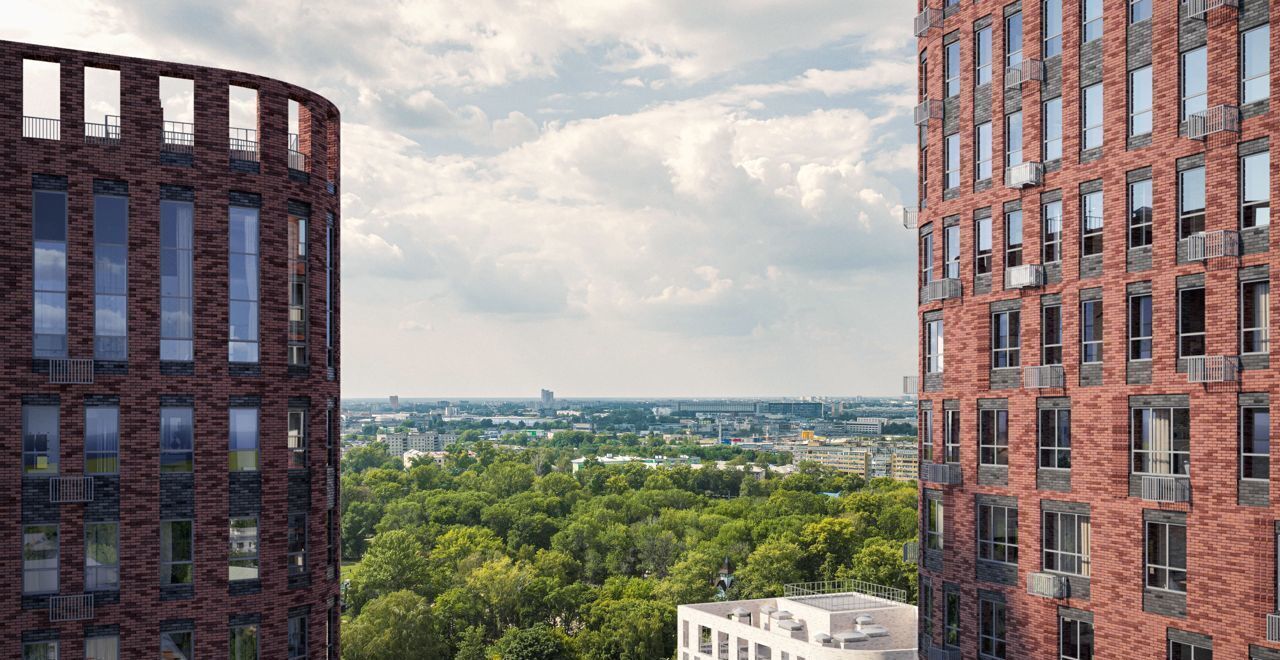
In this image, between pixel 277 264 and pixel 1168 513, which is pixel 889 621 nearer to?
pixel 1168 513

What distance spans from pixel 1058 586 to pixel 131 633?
106 ft

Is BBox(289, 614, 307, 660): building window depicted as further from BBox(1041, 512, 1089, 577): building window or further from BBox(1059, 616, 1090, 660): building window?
BBox(1059, 616, 1090, 660): building window

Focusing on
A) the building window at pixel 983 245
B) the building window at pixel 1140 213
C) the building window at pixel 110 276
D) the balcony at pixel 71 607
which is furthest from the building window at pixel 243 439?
the building window at pixel 1140 213

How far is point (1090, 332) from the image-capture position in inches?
1567

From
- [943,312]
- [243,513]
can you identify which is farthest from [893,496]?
[243,513]

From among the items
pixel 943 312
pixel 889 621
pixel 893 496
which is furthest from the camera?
pixel 893 496

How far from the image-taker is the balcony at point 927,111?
157 ft

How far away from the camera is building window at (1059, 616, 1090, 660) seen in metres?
39.2

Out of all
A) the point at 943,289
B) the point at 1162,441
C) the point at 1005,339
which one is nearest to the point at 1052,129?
the point at 943,289

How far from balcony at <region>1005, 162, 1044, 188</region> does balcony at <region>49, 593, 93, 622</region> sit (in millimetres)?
36334

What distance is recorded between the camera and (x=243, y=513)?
36781mm

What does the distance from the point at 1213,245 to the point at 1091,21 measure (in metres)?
10.5

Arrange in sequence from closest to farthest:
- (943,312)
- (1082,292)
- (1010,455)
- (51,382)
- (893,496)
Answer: (51,382)
(1082,292)
(1010,455)
(943,312)
(893,496)

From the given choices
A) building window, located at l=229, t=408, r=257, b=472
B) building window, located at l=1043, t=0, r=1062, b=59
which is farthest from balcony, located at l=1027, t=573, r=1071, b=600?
building window, located at l=229, t=408, r=257, b=472
